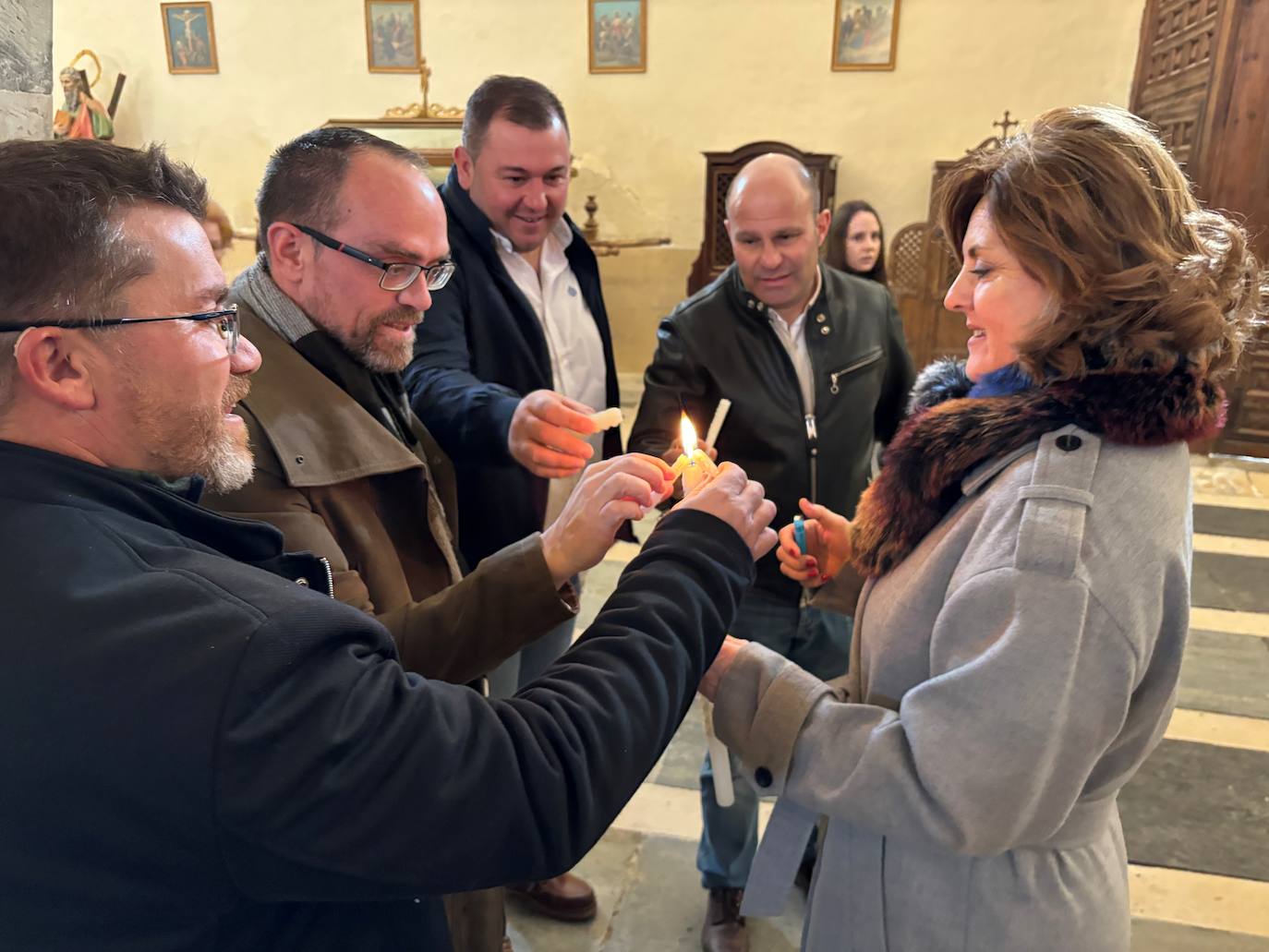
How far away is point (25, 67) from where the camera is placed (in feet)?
4.64

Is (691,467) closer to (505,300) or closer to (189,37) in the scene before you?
(505,300)

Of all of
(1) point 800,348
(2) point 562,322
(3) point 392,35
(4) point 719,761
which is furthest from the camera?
(3) point 392,35

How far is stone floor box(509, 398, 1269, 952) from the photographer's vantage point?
2.25 m

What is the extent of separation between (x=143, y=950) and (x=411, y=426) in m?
1.05

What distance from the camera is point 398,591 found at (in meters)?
1.42

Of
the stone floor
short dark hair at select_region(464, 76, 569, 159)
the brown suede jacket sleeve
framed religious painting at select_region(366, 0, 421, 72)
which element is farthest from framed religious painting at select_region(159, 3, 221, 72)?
the brown suede jacket sleeve

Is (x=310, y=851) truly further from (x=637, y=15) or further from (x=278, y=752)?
(x=637, y=15)

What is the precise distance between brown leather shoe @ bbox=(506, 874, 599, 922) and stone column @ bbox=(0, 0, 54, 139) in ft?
6.58

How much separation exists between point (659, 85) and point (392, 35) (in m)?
2.60

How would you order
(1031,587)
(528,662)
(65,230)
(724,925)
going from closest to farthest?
1. (65,230)
2. (1031,587)
3. (724,925)
4. (528,662)

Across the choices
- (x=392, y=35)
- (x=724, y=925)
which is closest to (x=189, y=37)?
(x=392, y=35)

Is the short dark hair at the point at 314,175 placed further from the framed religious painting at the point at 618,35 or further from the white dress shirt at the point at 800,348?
the framed religious painting at the point at 618,35

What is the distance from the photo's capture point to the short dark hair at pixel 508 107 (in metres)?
2.27

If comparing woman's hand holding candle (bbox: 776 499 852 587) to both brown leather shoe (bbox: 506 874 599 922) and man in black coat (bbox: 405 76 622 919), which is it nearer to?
man in black coat (bbox: 405 76 622 919)
